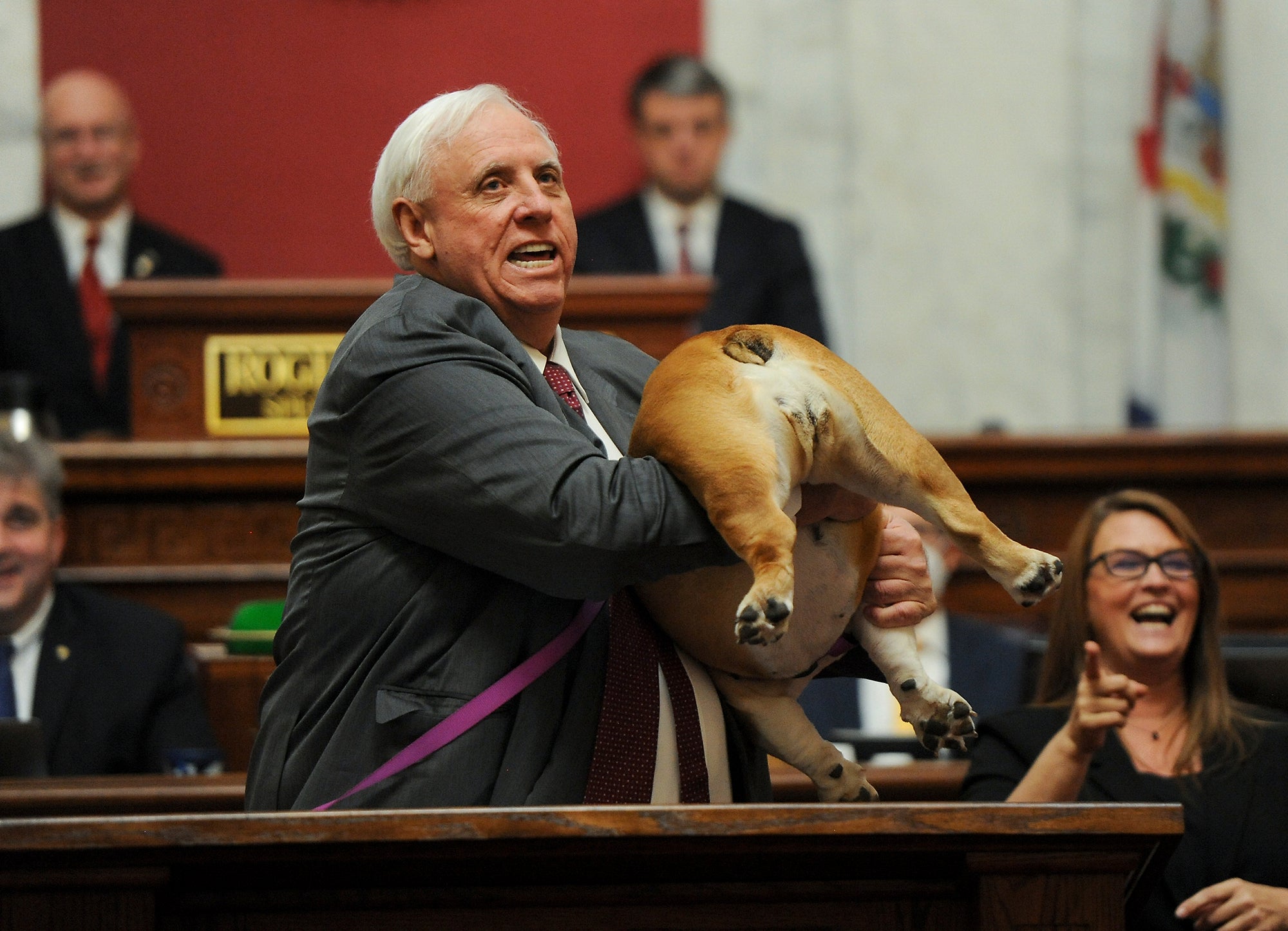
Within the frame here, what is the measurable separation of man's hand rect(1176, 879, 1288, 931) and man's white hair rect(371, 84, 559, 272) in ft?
5.36

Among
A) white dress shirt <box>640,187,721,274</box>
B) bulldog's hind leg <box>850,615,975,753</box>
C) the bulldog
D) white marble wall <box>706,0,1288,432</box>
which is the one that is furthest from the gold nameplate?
white marble wall <box>706,0,1288,432</box>

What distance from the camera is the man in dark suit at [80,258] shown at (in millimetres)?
6469

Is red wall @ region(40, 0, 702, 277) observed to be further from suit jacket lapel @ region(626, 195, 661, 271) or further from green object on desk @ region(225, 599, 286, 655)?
green object on desk @ region(225, 599, 286, 655)

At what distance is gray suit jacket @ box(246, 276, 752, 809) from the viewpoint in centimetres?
195

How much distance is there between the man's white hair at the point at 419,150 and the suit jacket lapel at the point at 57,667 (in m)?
2.02

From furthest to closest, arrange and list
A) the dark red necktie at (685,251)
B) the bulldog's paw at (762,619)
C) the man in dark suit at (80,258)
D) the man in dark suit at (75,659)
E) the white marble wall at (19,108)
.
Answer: the white marble wall at (19,108) → the dark red necktie at (685,251) → the man in dark suit at (80,258) → the man in dark suit at (75,659) → the bulldog's paw at (762,619)

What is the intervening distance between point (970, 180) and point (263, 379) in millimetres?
4347

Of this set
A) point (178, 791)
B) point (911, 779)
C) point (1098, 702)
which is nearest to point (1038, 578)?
point (1098, 702)

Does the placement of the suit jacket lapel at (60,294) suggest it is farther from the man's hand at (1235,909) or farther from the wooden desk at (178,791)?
the man's hand at (1235,909)

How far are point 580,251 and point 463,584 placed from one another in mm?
5194

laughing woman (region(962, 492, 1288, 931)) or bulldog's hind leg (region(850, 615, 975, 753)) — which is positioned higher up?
bulldog's hind leg (region(850, 615, 975, 753))

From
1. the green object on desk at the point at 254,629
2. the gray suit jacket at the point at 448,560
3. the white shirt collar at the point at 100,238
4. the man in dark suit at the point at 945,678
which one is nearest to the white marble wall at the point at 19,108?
the white shirt collar at the point at 100,238

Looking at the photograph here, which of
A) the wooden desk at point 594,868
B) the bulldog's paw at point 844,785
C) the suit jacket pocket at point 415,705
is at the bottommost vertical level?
the bulldog's paw at point 844,785

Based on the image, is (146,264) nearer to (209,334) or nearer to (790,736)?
(209,334)
